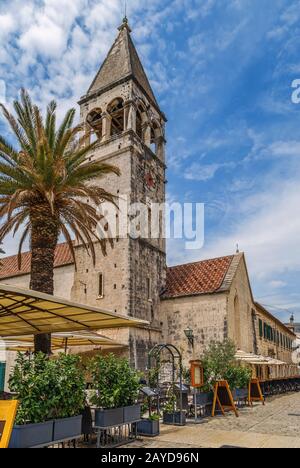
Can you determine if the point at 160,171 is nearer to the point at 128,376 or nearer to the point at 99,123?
the point at 99,123

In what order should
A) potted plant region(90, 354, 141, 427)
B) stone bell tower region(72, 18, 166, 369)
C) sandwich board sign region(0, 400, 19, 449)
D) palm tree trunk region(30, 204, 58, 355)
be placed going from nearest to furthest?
1. sandwich board sign region(0, 400, 19, 449)
2. potted plant region(90, 354, 141, 427)
3. palm tree trunk region(30, 204, 58, 355)
4. stone bell tower region(72, 18, 166, 369)

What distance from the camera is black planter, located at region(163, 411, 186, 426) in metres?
11.2

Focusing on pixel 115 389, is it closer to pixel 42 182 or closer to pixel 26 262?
pixel 42 182

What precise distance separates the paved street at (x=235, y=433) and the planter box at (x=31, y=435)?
2.78 metres

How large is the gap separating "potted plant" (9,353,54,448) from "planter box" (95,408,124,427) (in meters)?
1.51

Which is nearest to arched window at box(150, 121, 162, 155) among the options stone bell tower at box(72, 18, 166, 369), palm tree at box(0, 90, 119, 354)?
stone bell tower at box(72, 18, 166, 369)

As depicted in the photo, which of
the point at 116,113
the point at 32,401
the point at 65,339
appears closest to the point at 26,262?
the point at 116,113

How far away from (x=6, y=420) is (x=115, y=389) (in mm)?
3139

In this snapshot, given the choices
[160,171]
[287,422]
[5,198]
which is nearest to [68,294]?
[160,171]

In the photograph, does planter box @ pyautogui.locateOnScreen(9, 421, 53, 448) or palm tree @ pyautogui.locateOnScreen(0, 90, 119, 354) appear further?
palm tree @ pyautogui.locateOnScreen(0, 90, 119, 354)

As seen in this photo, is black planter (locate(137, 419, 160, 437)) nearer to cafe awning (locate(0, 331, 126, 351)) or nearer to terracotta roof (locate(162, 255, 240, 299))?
cafe awning (locate(0, 331, 126, 351))
